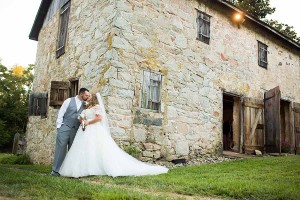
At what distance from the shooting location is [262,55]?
12023 mm

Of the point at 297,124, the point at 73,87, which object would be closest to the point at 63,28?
the point at 73,87

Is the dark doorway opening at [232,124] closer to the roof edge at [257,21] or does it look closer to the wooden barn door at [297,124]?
the wooden barn door at [297,124]

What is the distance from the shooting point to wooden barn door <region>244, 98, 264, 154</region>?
1057 centimetres

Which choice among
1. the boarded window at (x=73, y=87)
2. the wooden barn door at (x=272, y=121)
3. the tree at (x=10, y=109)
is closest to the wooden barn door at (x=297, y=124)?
the wooden barn door at (x=272, y=121)

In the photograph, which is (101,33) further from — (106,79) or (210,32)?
(210,32)

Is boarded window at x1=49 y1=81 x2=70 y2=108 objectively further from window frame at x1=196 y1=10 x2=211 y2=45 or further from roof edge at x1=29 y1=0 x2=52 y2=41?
roof edge at x1=29 y1=0 x2=52 y2=41

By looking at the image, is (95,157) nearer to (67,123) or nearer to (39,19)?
(67,123)

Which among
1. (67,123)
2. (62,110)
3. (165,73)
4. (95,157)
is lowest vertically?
(95,157)

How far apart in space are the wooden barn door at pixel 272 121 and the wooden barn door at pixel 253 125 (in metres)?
0.21

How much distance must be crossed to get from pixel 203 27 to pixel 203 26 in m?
0.04

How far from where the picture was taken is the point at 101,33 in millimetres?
7766

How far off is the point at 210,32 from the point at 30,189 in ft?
26.9

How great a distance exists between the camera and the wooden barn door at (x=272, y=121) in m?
10.6

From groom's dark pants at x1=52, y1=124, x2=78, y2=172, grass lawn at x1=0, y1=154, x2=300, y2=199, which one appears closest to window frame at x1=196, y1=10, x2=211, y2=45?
groom's dark pants at x1=52, y1=124, x2=78, y2=172
